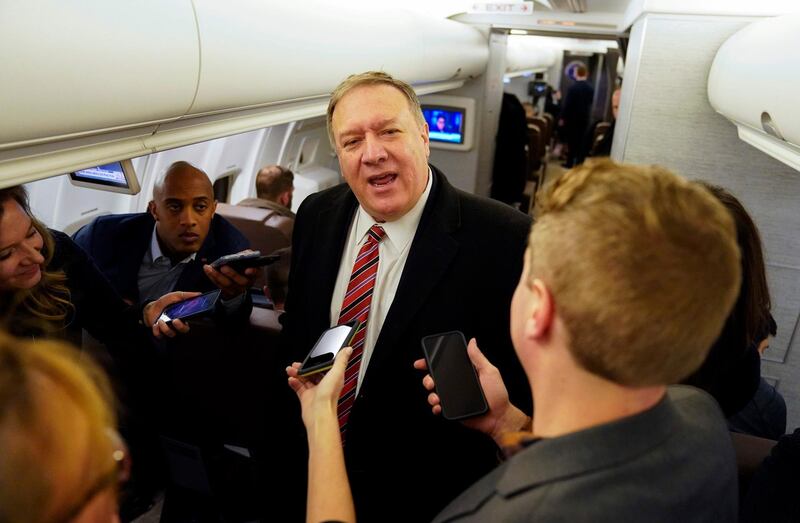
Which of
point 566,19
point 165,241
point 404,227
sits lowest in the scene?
point 165,241

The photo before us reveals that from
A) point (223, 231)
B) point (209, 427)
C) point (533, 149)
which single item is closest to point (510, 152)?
point (533, 149)

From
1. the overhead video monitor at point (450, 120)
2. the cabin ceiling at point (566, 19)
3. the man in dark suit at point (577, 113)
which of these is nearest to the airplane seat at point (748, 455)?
the cabin ceiling at point (566, 19)

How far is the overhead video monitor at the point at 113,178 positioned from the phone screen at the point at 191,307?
0.47m

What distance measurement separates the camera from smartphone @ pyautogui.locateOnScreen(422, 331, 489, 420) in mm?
1358

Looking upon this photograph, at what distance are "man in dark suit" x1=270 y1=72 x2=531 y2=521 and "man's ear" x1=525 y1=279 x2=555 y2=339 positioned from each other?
86 cm

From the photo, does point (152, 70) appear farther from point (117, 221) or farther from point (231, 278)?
point (117, 221)

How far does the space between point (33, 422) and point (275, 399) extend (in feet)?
4.52

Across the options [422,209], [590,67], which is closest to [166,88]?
[422,209]

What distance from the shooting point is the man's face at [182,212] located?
2.64 m

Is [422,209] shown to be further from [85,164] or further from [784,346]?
[784,346]

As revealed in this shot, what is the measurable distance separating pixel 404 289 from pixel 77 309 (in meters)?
1.38

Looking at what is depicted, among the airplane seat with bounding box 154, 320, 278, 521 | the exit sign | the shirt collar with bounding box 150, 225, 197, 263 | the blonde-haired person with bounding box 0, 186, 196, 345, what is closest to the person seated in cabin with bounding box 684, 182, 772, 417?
the airplane seat with bounding box 154, 320, 278, 521

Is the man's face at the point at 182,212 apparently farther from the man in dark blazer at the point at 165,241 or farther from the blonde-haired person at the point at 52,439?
the blonde-haired person at the point at 52,439

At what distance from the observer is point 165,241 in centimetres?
271
